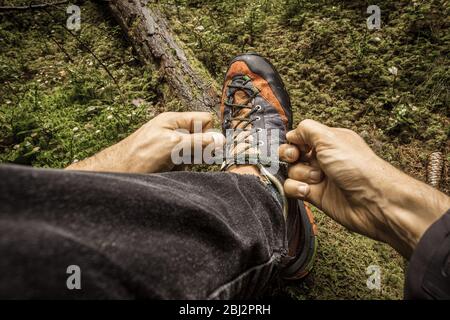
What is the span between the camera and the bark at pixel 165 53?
119 inches

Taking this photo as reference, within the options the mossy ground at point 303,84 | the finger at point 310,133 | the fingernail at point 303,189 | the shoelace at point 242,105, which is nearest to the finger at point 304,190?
the fingernail at point 303,189

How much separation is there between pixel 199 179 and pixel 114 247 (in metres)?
0.63

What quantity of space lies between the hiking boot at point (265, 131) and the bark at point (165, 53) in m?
0.23

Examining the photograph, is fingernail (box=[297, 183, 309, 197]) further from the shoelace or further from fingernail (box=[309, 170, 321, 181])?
the shoelace

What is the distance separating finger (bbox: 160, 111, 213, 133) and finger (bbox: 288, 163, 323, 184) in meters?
0.61

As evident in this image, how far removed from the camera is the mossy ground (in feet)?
7.85

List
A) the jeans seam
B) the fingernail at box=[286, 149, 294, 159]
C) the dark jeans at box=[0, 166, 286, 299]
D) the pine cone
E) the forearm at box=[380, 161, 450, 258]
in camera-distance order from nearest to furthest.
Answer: the dark jeans at box=[0, 166, 286, 299] < the jeans seam < the forearm at box=[380, 161, 450, 258] < the fingernail at box=[286, 149, 294, 159] < the pine cone

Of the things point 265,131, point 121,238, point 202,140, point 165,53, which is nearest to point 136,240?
point 121,238

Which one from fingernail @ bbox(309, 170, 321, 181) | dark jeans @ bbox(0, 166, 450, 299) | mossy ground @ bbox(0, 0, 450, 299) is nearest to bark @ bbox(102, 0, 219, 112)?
mossy ground @ bbox(0, 0, 450, 299)

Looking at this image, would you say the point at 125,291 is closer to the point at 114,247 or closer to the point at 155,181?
the point at 114,247

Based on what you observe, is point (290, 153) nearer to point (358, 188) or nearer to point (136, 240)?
point (358, 188)

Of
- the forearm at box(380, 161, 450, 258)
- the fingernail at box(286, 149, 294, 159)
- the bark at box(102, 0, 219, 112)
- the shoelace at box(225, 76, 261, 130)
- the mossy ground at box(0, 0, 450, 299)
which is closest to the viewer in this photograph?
the forearm at box(380, 161, 450, 258)

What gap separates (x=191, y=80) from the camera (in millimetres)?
3076

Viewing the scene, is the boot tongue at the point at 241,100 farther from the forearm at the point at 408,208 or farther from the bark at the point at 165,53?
the forearm at the point at 408,208
